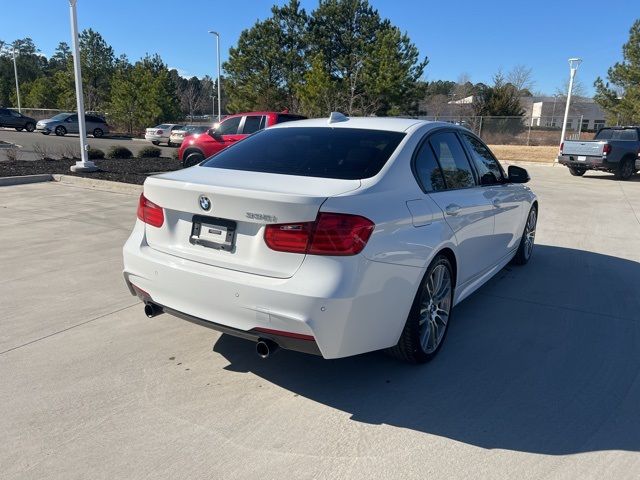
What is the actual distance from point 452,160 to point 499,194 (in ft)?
3.08

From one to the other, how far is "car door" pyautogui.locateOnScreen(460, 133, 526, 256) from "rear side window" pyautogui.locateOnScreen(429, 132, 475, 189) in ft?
0.70

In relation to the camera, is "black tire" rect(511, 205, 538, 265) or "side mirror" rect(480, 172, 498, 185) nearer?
"side mirror" rect(480, 172, 498, 185)

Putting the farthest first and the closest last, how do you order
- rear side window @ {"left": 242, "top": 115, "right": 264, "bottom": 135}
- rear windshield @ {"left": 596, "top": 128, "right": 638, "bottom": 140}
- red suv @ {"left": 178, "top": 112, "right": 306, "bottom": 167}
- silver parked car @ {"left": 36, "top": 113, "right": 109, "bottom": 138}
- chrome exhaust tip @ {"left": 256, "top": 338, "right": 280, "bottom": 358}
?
1. silver parked car @ {"left": 36, "top": 113, "right": 109, "bottom": 138}
2. rear windshield @ {"left": 596, "top": 128, "right": 638, "bottom": 140}
3. rear side window @ {"left": 242, "top": 115, "right": 264, "bottom": 135}
4. red suv @ {"left": 178, "top": 112, "right": 306, "bottom": 167}
5. chrome exhaust tip @ {"left": 256, "top": 338, "right": 280, "bottom": 358}

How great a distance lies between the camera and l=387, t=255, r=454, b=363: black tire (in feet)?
10.8

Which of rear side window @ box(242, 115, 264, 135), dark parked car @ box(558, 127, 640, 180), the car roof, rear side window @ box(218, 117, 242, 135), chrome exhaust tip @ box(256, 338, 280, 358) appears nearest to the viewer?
chrome exhaust tip @ box(256, 338, 280, 358)

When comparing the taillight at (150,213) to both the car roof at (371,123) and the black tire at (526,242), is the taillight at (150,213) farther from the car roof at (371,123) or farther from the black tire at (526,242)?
the black tire at (526,242)

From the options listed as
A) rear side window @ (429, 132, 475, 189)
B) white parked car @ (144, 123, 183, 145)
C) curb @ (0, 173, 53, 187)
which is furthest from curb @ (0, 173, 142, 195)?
white parked car @ (144, 123, 183, 145)

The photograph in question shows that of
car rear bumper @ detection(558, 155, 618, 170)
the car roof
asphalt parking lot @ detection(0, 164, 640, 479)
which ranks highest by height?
the car roof

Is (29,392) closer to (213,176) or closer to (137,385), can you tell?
(137,385)

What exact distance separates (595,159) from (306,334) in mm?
17865

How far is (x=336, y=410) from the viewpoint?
3.04 meters

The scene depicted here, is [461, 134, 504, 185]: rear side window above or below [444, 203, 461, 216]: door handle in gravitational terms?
above

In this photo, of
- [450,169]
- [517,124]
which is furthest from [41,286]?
[517,124]

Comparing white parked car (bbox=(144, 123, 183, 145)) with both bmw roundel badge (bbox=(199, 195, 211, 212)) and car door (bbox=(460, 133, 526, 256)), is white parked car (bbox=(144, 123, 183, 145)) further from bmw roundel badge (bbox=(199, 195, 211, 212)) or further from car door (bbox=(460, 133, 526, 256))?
bmw roundel badge (bbox=(199, 195, 211, 212))
